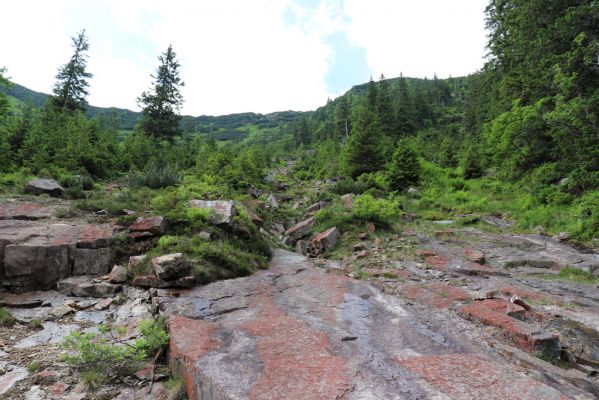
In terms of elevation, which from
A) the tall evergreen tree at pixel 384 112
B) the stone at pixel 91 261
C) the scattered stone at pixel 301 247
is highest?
the tall evergreen tree at pixel 384 112

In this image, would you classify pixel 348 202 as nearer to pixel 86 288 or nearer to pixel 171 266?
pixel 171 266

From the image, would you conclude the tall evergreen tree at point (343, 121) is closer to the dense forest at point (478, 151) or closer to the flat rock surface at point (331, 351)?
the dense forest at point (478, 151)

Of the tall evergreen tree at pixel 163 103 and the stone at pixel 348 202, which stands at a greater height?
the tall evergreen tree at pixel 163 103

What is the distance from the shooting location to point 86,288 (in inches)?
239

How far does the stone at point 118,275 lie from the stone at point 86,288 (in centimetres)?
18

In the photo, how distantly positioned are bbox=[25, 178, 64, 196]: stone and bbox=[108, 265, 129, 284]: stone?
6.54 metres

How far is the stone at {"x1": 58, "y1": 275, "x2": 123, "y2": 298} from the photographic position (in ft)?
19.8

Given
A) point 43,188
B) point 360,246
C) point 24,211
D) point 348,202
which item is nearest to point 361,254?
point 360,246

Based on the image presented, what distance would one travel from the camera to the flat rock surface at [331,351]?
9.94ft

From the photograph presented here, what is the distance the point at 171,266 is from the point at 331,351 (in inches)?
151

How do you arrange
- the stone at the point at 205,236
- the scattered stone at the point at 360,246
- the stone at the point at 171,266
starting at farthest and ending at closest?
the scattered stone at the point at 360,246
the stone at the point at 205,236
the stone at the point at 171,266

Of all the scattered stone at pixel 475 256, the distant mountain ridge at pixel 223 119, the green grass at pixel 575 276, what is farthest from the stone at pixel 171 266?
the distant mountain ridge at pixel 223 119

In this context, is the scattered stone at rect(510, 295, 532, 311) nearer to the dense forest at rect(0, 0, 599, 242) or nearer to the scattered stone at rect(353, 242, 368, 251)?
the scattered stone at rect(353, 242, 368, 251)

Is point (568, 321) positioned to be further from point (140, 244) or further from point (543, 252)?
point (140, 244)
